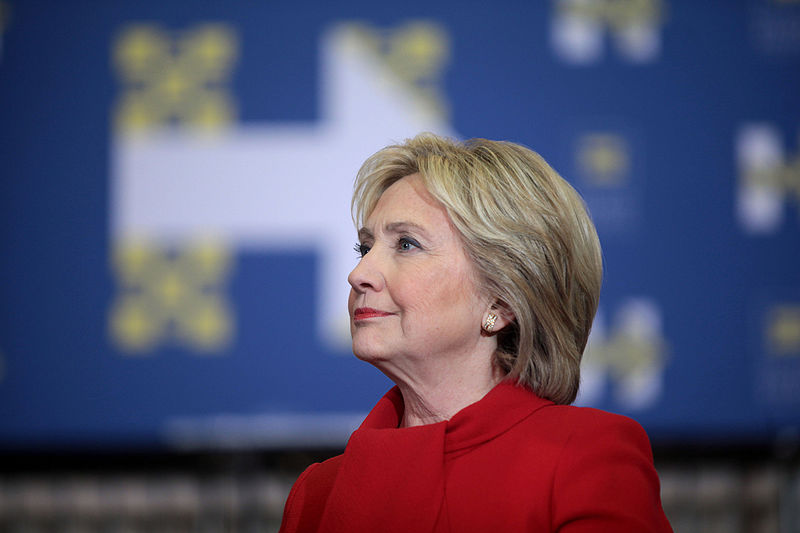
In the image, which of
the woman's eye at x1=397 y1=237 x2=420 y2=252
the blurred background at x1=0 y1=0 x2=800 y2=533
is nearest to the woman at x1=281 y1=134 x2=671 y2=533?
the woman's eye at x1=397 y1=237 x2=420 y2=252

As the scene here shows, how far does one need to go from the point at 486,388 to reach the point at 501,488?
0.73 feet

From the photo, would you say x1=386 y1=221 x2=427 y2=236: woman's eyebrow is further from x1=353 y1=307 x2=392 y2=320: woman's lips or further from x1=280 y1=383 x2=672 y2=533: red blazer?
x1=280 y1=383 x2=672 y2=533: red blazer

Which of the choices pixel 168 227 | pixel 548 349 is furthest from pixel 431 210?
pixel 168 227

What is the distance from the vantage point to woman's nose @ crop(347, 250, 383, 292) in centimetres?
130

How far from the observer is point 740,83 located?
10.6 ft

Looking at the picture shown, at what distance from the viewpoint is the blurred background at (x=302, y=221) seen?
308cm

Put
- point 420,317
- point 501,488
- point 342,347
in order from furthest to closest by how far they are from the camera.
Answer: point 342,347 → point 420,317 → point 501,488

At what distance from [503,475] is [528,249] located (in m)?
0.35

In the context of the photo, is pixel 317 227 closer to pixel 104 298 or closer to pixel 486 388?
pixel 104 298

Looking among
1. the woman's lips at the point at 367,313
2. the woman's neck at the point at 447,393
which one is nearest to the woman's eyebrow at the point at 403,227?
the woman's lips at the point at 367,313

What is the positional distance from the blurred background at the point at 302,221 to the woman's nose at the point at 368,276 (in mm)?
1811

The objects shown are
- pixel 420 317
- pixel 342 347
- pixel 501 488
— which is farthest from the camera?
pixel 342 347

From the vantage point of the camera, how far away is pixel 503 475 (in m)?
1.15

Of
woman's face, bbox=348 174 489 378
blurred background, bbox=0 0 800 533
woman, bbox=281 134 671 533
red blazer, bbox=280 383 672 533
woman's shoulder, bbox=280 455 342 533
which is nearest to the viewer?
red blazer, bbox=280 383 672 533
